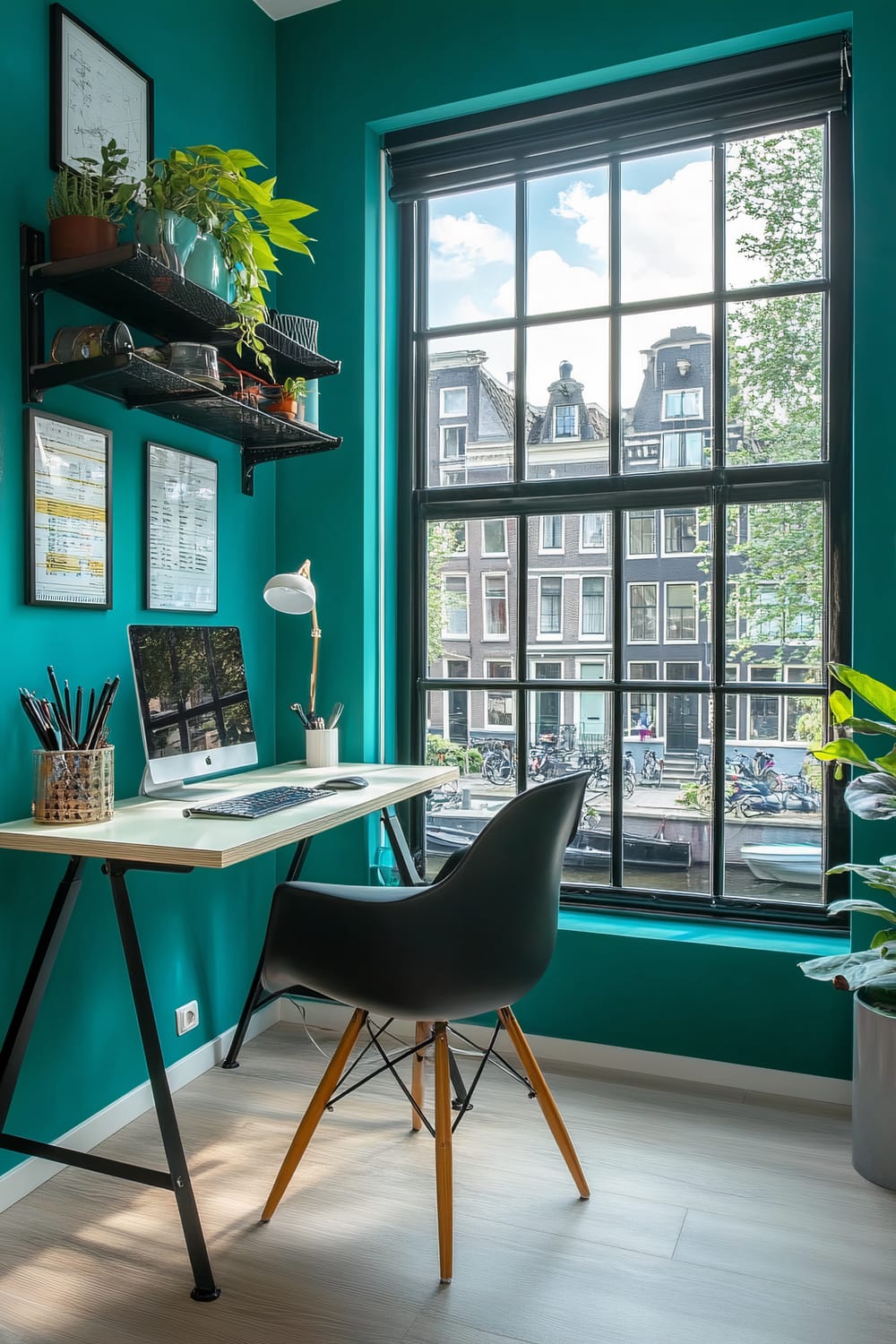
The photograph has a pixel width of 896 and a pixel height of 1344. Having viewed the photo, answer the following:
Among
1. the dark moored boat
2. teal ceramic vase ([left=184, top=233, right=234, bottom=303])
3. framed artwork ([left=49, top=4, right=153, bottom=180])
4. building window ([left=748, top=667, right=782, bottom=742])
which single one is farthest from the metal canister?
building window ([left=748, top=667, right=782, bottom=742])

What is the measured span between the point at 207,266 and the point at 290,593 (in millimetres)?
861

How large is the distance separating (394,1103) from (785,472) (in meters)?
2.02

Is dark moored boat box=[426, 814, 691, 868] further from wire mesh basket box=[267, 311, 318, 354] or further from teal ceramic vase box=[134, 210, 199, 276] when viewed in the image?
teal ceramic vase box=[134, 210, 199, 276]

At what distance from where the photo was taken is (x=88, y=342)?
6.41 feet

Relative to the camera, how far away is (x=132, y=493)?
2.31 metres

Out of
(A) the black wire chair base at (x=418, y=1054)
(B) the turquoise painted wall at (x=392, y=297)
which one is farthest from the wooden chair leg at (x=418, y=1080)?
(B) the turquoise painted wall at (x=392, y=297)

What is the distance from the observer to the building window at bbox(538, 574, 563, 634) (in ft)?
9.34

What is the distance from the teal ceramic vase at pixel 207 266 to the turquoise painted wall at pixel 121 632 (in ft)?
0.99

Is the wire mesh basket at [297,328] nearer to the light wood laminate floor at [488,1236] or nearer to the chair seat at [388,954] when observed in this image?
the chair seat at [388,954]

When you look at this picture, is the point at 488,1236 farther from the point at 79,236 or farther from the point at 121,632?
the point at 79,236

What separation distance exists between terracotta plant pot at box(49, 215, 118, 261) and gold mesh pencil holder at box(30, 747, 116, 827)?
1.06 meters

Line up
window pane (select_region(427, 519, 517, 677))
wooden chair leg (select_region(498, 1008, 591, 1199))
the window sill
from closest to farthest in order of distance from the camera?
wooden chair leg (select_region(498, 1008, 591, 1199)) < the window sill < window pane (select_region(427, 519, 517, 677))

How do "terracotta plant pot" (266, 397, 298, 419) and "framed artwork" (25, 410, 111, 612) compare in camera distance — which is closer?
"framed artwork" (25, 410, 111, 612)

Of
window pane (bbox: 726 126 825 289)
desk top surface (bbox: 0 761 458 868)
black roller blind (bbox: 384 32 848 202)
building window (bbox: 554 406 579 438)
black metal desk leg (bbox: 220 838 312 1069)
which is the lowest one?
black metal desk leg (bbox: 220 838 312 1069)
